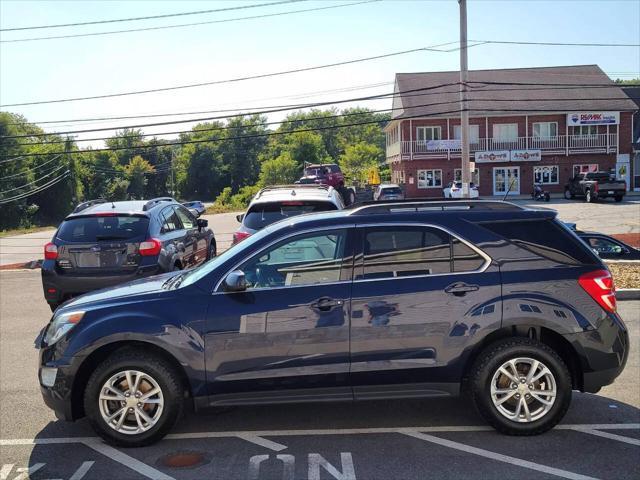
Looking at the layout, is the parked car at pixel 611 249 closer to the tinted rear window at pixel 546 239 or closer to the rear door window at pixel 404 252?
the tinted rear window at pixel 546 239

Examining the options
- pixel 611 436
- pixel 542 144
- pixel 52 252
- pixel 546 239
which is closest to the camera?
pixel 611 436

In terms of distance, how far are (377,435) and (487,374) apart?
96 cm

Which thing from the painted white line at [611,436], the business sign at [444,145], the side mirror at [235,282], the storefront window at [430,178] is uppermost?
the business sign at [444,145]

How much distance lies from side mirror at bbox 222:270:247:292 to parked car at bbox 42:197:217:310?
13.8 feet

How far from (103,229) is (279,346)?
16.6 feet

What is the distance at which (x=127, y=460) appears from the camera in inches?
177

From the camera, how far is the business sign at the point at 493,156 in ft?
168

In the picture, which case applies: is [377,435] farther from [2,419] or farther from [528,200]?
[528,200]

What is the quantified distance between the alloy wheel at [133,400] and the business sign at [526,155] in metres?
49.9

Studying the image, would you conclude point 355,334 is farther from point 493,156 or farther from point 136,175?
point 136,175

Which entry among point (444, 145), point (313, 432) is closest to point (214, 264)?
point (313, 432)

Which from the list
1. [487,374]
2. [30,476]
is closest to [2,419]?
[30,476]

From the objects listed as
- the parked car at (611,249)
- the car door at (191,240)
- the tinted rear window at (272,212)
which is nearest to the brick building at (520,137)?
the parked car at (611,249)

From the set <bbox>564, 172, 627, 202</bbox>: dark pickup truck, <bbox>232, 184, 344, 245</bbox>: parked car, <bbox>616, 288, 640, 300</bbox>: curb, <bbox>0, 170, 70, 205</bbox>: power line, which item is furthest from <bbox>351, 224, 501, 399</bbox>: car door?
<bbox>0, 170, 70, 205</bbox>: power line
